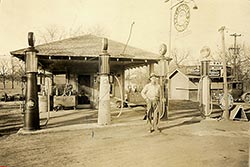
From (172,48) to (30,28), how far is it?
1236 millimetres

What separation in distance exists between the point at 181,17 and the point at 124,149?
1.08 metres

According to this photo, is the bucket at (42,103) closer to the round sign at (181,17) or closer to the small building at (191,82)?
the small building at (191,82)

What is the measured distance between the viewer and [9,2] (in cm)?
213

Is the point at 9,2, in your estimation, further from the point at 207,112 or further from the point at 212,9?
the point at 207,112

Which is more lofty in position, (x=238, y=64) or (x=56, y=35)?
(x=56, y=35)

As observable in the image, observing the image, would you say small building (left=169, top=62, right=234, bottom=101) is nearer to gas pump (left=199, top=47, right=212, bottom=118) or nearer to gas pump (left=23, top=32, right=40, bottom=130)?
gas pump (left=199, top=47, right=212, bottom=118)

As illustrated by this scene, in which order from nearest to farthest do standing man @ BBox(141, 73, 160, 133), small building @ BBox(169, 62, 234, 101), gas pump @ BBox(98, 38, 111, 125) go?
1. standing man @ BBox(141, 73, 160, 133)
2. small building @ BBox(169, 62, 234, 101)
3. gas pump @ BBox(98, 38, 111, 125)

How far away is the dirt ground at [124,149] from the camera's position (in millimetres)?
1703

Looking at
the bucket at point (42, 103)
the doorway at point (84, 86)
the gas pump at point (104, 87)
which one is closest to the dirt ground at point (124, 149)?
the gas pump at point (104, 87)

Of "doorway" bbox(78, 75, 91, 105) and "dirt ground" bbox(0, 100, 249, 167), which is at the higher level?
"doorway" bbox(78, 75, 91, 105)

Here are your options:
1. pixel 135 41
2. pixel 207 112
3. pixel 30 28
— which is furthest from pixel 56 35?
pixel 207 112

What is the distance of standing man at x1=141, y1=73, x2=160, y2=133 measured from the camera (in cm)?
273

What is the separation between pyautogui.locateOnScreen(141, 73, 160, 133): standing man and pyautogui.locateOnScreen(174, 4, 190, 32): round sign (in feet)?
3.03

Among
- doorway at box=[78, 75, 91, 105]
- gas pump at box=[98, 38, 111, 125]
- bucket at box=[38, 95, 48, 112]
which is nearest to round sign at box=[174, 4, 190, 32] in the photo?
gas pump at box=[98, 38, 111, 125]
